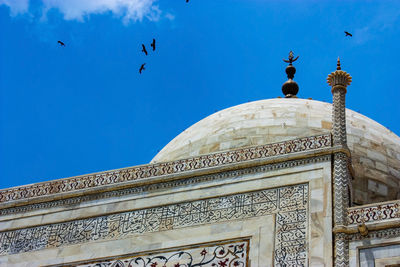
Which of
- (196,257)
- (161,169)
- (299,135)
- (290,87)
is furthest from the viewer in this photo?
(290,87)

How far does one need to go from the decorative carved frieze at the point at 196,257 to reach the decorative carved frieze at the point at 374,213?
3.63 ft

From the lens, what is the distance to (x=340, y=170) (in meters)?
8.92

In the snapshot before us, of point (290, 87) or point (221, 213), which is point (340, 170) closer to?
point (221, 213)

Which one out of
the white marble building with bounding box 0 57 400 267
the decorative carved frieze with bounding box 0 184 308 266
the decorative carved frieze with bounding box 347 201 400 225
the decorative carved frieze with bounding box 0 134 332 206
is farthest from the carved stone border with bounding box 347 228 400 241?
the decorative carved frieze with bounding box 0 134 332 206

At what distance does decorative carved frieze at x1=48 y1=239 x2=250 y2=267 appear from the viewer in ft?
28.6

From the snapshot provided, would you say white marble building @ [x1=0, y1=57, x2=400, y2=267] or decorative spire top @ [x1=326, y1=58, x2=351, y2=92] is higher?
decorative spire top @ [x1=326, y1=58, x2=351, y2=92]

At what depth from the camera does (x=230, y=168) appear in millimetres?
9508

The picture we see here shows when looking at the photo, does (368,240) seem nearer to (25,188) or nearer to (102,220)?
(102,220)

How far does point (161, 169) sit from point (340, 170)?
7.06 ft

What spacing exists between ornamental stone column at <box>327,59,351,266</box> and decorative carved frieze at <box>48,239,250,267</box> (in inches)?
37.8

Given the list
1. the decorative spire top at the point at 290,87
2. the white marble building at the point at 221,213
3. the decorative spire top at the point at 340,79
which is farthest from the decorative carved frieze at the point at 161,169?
the decorative spire top at the point at 290,87

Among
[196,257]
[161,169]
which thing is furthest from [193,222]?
[161,169]

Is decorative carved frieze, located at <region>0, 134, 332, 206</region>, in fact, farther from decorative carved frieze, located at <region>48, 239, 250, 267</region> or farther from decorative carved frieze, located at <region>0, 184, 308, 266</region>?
decorative carved frieze, located at <region>48, 239, 250, 267</region>

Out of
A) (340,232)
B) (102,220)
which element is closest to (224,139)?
(102,220)
